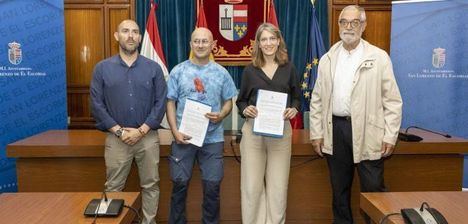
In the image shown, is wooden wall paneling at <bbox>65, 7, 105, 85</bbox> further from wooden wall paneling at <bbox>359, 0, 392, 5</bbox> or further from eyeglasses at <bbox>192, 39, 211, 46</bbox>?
wooden wall paneling at <bbox>359, 0, 392, 5</bbox>

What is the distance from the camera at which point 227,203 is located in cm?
288

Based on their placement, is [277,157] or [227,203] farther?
[227,203]

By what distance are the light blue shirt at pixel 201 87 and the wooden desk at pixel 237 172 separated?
0.92ft

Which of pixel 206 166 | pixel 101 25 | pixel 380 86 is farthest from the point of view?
pixel 101 25

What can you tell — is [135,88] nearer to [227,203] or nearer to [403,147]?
[227,203]

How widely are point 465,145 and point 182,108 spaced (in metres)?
1.84

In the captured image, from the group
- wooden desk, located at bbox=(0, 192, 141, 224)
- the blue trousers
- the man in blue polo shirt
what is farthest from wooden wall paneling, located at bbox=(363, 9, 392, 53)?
wooden desk, located at bbox=(0, 192, 141, 224)

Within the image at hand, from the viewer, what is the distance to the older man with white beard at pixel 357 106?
7.86 feet

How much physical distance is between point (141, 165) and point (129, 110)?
1.17 feet

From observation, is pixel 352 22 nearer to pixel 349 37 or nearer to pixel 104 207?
pixel 349 37

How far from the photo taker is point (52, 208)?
A: 1.47 meters

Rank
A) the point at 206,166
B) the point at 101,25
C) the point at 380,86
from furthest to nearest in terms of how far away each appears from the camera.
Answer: the point at 101,25 < the point at 206,166 < the point at 380,86

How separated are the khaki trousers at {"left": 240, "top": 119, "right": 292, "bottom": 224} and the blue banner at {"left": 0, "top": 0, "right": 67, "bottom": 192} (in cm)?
207

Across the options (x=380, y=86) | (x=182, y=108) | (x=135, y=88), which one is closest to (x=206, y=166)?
(x=182, y=108)
